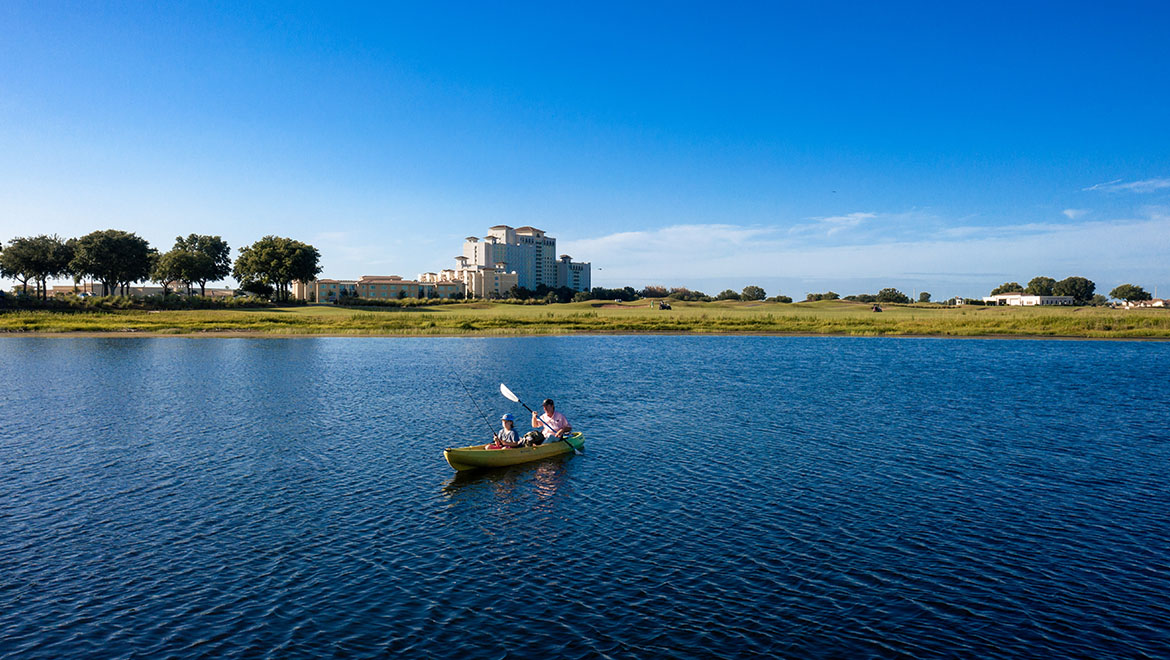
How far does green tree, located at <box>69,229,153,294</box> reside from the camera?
445ft

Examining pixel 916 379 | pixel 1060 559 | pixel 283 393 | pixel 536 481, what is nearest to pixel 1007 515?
pixel 1060 559

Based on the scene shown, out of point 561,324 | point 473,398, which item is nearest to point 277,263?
point 561,324

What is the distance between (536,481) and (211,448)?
14.7 m

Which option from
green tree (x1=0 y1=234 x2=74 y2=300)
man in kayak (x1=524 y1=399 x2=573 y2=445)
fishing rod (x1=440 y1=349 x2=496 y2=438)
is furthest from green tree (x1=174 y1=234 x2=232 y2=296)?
man in kayak (x1=524 y1=399 x2=573 y2=445)

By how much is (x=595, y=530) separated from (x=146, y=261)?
16097cm

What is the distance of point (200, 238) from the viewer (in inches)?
6983

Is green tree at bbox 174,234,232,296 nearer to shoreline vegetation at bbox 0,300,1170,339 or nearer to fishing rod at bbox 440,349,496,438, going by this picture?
shoreline vegetation at bbox 0,300,1170,339

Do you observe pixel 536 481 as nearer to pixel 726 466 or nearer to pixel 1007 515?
pixel 726 466

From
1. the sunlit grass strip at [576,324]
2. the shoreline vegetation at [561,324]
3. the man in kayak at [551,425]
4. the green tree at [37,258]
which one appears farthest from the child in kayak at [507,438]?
the green tree at [37,258]

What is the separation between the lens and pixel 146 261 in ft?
486

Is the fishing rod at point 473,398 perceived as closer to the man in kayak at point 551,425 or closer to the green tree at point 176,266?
the man in kayak at point 551,425

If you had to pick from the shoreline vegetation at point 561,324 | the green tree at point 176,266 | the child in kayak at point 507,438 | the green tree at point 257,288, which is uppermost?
the green tree at point 176,266

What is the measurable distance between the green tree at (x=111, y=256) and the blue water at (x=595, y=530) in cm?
11331

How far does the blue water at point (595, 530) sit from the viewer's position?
13.6m
